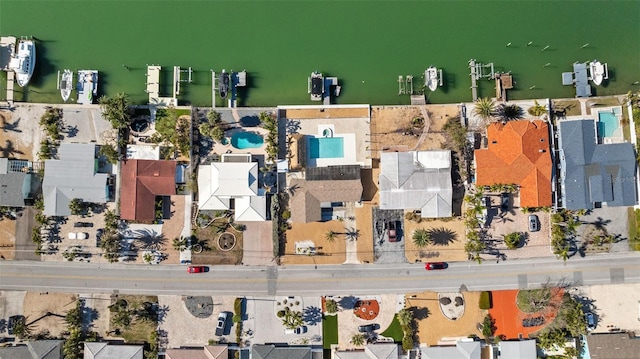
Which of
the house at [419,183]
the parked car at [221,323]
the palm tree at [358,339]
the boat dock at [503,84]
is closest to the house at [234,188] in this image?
the parked car at [221,323]

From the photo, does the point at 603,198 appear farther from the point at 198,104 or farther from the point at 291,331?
the point at 198,104

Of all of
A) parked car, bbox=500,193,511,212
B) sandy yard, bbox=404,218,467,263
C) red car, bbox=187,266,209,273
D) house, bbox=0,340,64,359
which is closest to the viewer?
house, bbox=0,340,64,359

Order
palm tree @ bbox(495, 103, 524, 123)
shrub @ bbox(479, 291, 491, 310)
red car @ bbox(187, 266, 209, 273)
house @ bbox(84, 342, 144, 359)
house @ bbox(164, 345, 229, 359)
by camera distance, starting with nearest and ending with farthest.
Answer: house @ bbox(84, 342, 144, 359), house @ bbox(164, 345, 229, 359), red car @ bbox(187, 266, 209, 273), shrub @ bbox(479, 291, 491, 310), palm tree @ bbox(495, 103, 524, 123)

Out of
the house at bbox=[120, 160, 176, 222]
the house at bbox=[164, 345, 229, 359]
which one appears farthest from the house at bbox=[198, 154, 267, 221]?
the house at bbox=[164, 345, 229, 359]

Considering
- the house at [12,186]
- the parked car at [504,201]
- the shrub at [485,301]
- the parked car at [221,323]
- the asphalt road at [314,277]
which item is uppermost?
the house at [12,186]

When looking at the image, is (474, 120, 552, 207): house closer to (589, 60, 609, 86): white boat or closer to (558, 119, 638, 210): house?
(558, 119, 638, 210): house

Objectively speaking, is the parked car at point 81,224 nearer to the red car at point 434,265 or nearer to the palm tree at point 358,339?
the palm tree at point 358,339

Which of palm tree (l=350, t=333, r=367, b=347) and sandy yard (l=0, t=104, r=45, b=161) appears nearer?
palm tree (l=350, t=333, r=367, b=347)
